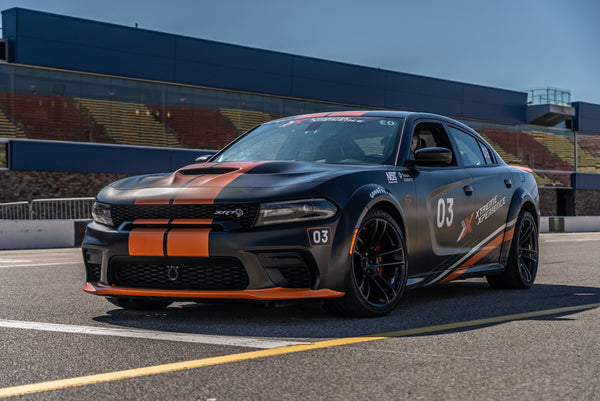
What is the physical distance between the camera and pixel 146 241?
17.3ft

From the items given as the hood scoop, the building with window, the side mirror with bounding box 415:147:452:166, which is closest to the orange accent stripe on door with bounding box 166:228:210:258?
the hood scoop

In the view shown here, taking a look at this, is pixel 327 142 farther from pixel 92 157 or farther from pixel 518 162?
pixel 518 162

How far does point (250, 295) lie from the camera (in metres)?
5.09

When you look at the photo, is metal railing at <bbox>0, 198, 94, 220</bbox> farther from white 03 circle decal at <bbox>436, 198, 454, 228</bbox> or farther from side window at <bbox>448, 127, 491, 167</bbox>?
white 03 circle decal at <bbox>436, 198, 454, 228</bbox>

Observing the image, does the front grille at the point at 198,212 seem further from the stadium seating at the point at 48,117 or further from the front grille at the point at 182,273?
the stadium seating at the point at 48,117

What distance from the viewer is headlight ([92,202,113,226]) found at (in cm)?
563

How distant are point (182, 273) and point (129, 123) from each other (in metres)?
25.5

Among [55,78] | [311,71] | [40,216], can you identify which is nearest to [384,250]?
[40,216]

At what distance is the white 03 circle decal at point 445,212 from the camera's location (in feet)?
21.4

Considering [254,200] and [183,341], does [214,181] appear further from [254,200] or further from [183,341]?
[183,341]

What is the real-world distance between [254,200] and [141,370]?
1.59m

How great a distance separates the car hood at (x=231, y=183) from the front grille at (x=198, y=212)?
37 mm

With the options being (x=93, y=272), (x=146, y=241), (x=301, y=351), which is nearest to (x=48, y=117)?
(x=93, y=272)

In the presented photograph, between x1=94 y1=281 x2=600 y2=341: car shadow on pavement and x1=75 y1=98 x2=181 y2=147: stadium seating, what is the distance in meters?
A: 23.4
